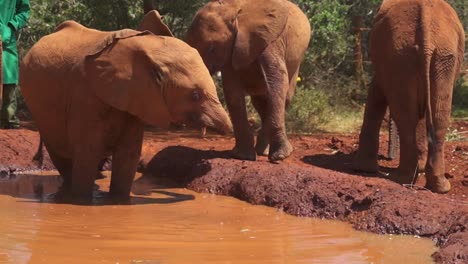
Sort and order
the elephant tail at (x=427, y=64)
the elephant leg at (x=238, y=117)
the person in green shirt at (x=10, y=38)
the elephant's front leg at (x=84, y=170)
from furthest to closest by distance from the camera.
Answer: the person in green shirt at (x=10, y=38), the elephant leg at (x=238, y=117), the elephant tail at (x=427, y=64), the elephant's front leg at (x=84, y=170)

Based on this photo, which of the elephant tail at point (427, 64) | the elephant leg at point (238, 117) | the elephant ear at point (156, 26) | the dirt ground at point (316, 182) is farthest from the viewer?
the elephant leg at point (238, 117)

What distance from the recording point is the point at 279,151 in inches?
412

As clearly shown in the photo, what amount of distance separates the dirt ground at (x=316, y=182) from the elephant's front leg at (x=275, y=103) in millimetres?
313

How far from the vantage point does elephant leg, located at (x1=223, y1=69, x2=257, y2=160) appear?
1037 centimetres

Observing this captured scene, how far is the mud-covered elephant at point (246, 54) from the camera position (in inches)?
410

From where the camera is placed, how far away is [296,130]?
587 inches

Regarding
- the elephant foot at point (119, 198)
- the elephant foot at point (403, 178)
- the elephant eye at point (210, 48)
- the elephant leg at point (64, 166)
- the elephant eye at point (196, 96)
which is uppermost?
the elephant eye at point (210, 48)

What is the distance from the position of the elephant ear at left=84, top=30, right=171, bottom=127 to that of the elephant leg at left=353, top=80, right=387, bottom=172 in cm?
308

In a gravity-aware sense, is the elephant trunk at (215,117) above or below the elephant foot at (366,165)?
above

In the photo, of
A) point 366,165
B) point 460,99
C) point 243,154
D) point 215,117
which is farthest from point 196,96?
point 460,99

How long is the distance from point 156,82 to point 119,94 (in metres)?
0.34

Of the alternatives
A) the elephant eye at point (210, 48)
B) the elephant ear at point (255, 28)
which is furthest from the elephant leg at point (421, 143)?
the elephant eye at point (210, 48)

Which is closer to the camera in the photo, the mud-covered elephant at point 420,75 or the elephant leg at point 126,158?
the elephant leg at point 126,158

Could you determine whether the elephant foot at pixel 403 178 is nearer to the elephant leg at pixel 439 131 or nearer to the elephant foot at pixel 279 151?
the elephant leg at pixel 439 131
